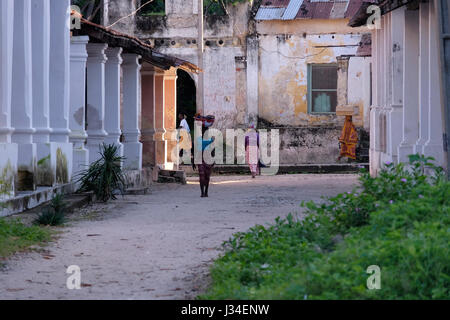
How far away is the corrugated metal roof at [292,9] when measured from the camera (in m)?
30.2

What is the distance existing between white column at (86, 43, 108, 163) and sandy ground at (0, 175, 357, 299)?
174cm

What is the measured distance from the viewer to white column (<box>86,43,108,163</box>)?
1903cm

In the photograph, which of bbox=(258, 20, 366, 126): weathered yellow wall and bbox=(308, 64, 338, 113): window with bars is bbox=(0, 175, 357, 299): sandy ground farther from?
bbox=(308, 64, 338, 113): window with bars

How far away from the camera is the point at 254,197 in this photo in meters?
18.0

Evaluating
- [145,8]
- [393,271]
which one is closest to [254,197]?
[393,271]

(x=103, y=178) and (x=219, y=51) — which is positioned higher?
(x=219, y=51)

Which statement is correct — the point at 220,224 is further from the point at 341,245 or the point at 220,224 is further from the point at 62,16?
the point at 62,16

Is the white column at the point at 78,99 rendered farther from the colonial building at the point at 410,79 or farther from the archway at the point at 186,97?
the archway at the point at 186,97

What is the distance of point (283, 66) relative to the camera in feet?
100

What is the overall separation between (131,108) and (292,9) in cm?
958

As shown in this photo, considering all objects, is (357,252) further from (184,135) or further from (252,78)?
(184,135)

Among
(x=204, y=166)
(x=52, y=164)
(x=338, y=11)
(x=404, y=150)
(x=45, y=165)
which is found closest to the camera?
(x=45, y=165)

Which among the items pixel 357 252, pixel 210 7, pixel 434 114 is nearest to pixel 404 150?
pixel 434 114

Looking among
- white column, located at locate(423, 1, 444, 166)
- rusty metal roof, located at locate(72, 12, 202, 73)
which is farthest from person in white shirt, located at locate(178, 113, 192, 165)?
white column, located at locate(423, 1, 444, 166)
